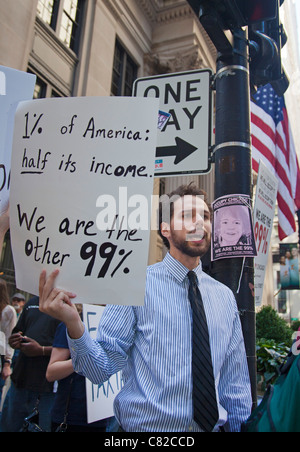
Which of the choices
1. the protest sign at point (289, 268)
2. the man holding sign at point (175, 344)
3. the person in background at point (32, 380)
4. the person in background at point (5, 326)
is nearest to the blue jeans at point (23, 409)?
the person in background at point (32, 380)

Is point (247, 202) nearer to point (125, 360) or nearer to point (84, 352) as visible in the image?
point (125, 360)

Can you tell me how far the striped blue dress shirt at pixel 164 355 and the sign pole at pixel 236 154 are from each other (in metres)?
0.44

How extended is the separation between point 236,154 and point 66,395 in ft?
8.21

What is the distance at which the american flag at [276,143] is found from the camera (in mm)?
6422

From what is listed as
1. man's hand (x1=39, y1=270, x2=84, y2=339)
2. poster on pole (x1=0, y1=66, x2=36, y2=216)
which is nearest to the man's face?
man's hand (x1=39, y1=270, x2=84, y2=339)

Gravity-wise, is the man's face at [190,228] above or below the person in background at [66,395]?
above

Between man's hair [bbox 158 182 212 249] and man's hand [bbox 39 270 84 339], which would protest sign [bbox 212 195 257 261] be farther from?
man's hand [bbox 39 270 84 339]

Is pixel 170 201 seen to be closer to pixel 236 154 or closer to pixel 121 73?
pixel 236 154

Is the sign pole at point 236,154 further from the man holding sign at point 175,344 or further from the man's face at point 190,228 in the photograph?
the man's face at point 190,228

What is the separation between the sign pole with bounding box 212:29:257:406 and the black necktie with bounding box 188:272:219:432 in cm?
72

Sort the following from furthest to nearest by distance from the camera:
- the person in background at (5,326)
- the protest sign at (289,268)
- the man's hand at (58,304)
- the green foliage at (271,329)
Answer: the protest sign at (289,268) < the green foliage at (271,329) < the person in background at (5,326) < the man's hand at (58,304)

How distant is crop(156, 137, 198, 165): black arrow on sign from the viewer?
314 centimetres
